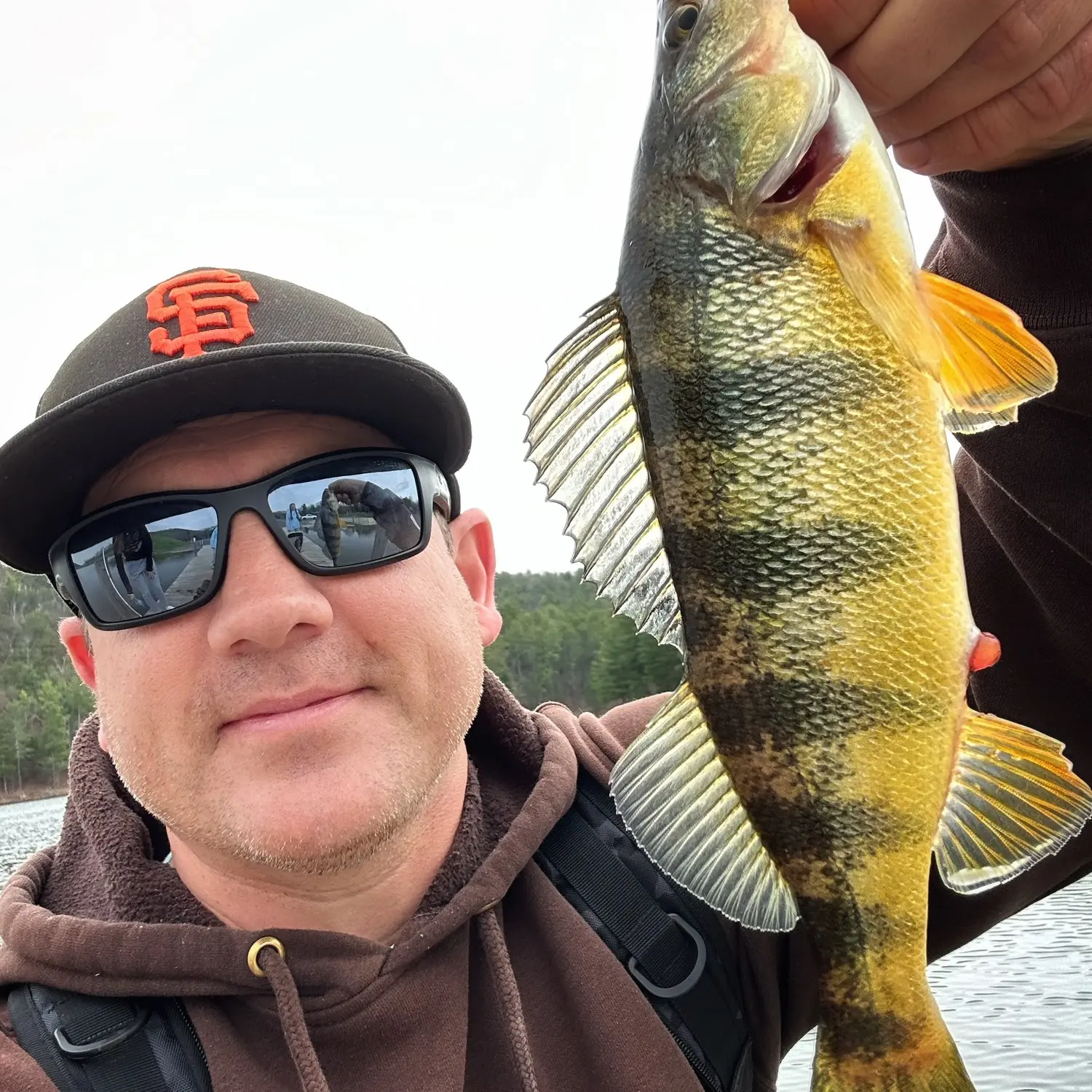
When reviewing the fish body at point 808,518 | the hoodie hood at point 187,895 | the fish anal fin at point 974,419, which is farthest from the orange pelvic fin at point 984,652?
the hoodie hood at point 187,895

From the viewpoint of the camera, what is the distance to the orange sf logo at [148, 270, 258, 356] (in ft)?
7.10

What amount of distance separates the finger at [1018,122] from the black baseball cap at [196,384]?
113 cm

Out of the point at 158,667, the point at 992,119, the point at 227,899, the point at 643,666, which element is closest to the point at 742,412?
the point at 992,119

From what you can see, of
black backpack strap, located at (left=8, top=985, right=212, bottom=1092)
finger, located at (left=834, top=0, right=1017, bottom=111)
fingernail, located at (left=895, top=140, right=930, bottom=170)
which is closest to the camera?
finger, located at (left=834, top=0, right=1017, bottom=111)

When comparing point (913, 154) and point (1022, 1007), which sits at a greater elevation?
point (913, 154)

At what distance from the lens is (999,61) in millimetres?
1397

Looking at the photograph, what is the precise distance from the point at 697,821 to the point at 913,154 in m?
1.13

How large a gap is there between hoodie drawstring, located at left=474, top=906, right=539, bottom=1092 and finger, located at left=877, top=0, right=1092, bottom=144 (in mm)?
1738

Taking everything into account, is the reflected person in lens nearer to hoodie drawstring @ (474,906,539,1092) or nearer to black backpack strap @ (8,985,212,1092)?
→ black backpack strap @ (8,985,212,1092)

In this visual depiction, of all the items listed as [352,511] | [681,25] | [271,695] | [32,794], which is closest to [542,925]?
[271,695]

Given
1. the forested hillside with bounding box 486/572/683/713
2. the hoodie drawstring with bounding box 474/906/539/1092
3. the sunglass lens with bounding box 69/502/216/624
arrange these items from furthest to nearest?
the forested hillside with bounding box 486/572/683/713, the sunglass lens with bounding box 69/502/216/624, the hoodie drawstring with bounding box 474/906/539/1092

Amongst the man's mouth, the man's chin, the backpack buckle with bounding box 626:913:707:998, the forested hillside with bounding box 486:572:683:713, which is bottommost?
the forested hillside with bounding box 486:572:683:713

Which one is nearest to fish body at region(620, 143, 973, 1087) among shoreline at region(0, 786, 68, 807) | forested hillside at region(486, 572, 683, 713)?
forested hillside at region(486, 572, 683, 713)

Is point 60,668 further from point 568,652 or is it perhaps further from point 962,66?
point 962,66
